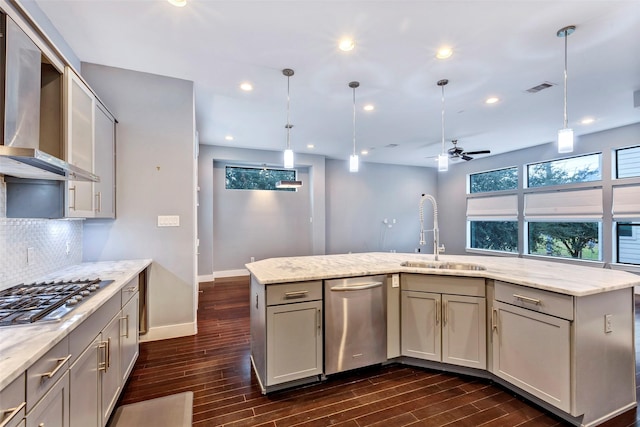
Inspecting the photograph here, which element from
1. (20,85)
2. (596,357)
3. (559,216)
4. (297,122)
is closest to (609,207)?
(559,216)

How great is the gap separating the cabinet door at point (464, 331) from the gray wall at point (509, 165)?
521cm

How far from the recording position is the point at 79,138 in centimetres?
221

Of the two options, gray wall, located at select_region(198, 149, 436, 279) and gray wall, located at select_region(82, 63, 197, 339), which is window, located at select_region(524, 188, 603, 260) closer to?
gray wall, located at select_region(198, 149, 436, 279)

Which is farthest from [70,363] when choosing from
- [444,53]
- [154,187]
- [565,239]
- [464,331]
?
[565,239]

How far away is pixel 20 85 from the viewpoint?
1503 millimetres

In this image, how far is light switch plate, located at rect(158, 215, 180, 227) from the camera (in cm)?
324

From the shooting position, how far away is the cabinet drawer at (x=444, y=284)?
2307mm

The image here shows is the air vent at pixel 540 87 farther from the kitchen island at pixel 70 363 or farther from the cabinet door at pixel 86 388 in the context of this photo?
the cabinet door at pixel 86 388

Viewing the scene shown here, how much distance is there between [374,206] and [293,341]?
6.58 meters

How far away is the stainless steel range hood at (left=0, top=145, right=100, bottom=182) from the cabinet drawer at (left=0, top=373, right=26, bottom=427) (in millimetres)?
877

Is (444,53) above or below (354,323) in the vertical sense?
above

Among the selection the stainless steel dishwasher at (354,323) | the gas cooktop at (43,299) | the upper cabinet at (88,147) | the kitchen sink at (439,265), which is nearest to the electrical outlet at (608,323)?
the kitchen sink at (439,265)

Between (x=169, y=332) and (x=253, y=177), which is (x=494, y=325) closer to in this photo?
(x=169, y=332)

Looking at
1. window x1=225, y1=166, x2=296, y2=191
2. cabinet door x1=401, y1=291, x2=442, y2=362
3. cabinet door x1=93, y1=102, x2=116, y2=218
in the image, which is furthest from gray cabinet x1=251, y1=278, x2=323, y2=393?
window x1=225, y1=166, x2=296, y2=191
